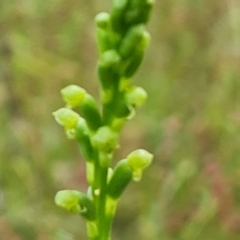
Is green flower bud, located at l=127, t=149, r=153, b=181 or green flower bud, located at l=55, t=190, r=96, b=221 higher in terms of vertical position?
green flower bud, located at l=127, t=149, r=153, b=181

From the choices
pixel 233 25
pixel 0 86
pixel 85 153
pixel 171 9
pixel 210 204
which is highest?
pixel 171 9

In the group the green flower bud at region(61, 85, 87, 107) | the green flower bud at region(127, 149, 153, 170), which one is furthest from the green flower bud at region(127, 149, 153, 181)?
the green flower bud at region(61, 85, 87, 107)

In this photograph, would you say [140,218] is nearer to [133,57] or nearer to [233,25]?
[233,25]

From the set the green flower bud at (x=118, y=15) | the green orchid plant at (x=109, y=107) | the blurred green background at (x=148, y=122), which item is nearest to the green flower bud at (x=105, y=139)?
the green orchid plant at (x=109, y=107)

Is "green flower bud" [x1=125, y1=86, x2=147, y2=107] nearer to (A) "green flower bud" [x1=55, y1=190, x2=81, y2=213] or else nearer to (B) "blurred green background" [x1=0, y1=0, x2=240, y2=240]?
(A) "green flower bud" [x1=55, y1=190, x2=81, y2=213]

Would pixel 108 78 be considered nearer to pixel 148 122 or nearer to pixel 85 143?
pixel 85 143

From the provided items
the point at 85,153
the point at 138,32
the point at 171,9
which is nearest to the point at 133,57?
the point at 138,32
